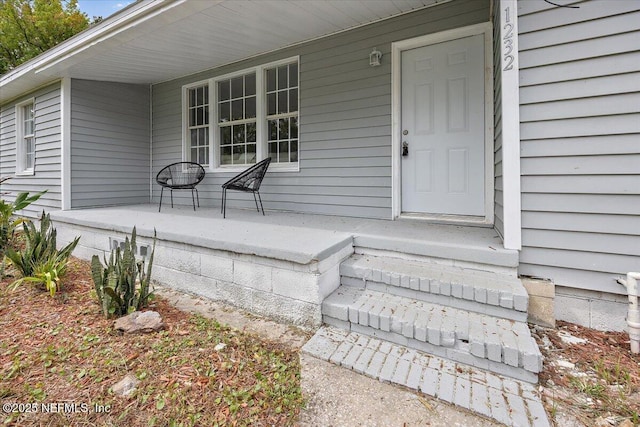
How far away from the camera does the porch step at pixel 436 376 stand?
1.36m

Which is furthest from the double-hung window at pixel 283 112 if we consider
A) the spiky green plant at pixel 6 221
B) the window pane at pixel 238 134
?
the spiky green plant at pixel 6 221

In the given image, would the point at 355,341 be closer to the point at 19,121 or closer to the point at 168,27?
the point at 168,27

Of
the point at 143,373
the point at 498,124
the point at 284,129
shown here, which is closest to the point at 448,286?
the point at 498,124

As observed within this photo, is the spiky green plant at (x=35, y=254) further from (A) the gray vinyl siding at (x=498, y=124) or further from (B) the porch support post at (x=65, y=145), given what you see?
(A) the gray vinyl siding at (x=498, y=124)

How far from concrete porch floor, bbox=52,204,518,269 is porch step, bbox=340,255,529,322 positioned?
120 millimetres

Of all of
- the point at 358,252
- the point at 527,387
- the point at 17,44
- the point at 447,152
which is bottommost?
the point at 527,387

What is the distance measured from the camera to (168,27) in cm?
353

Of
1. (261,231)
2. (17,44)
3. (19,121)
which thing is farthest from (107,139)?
(17,44)

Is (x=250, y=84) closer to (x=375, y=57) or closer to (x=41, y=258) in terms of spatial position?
(x=375, y=57)

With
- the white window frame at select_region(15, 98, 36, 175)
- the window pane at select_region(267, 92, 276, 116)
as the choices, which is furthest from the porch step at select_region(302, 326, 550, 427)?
the white window frame at select_region(15, 98, 36, 175)

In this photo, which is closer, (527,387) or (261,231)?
(527,387)

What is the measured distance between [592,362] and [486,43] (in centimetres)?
285

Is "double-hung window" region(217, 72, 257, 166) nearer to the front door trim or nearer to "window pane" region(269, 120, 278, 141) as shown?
"window pane" region(269, 120, 278, 141)

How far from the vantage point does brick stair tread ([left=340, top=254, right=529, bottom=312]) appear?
73.5 inches
